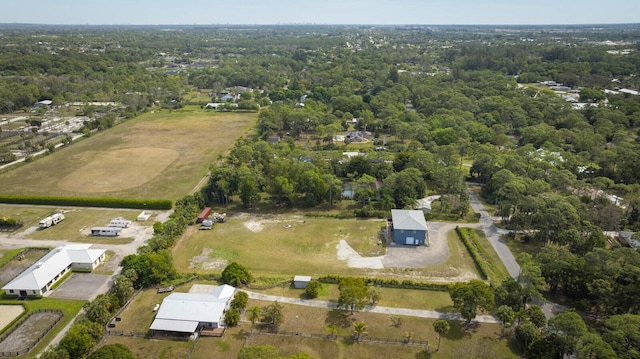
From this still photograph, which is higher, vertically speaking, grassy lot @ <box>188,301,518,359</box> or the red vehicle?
grassy lot @ <box>188,301,518,359</box>

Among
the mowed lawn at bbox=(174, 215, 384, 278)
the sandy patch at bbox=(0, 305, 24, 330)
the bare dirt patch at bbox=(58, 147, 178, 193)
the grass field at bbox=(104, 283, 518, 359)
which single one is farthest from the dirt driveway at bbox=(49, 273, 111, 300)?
the bare dirt patch at bbox=(58, 147, 178, 193)

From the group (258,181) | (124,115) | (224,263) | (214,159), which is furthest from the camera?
(124,115)

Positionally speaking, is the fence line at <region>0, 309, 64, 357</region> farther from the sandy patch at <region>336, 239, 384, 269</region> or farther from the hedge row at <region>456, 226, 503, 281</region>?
the hedge row at <region>456, 226, 503, 281</region>

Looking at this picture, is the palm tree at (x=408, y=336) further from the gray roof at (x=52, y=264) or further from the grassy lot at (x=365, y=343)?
the gray roof at (x=52, y=264)

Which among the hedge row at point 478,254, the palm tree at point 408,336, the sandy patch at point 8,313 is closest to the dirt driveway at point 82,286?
the sandy patch at point 8,313

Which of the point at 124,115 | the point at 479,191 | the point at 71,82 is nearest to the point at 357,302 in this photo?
the point at 479,191

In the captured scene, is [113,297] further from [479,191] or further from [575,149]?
[575,149]
